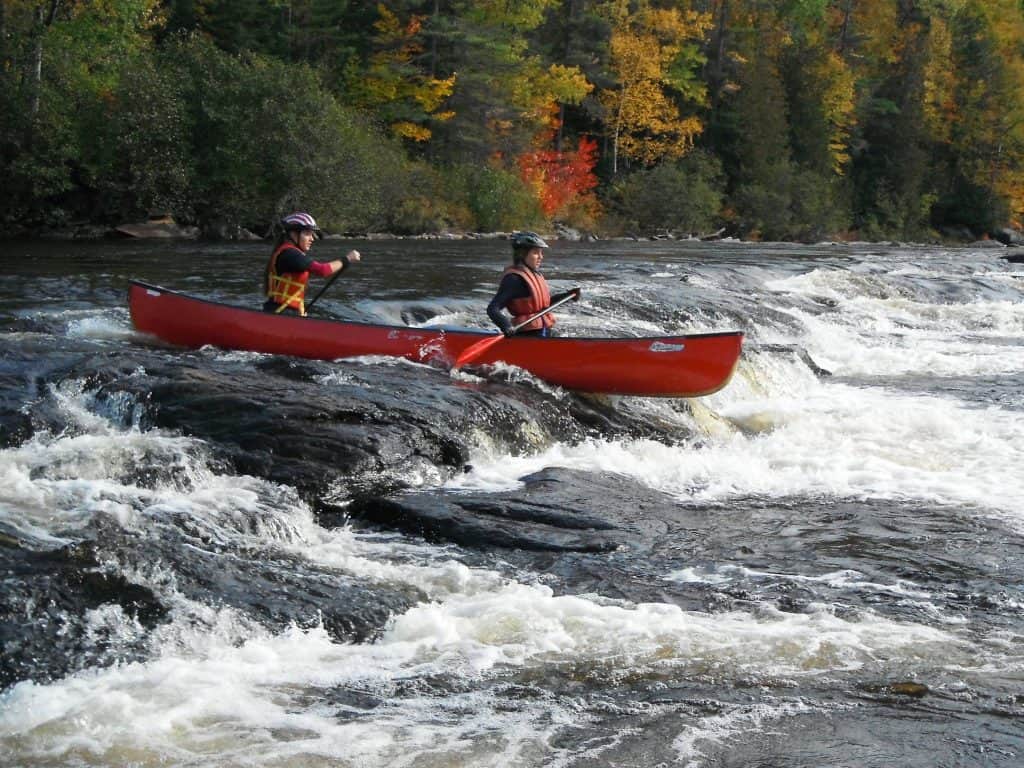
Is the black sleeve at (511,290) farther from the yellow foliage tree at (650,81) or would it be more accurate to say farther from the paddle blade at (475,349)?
the yellow foliage tree at (650,81)

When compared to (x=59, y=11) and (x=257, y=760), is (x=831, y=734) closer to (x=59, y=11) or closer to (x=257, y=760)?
(x=257, y=760)

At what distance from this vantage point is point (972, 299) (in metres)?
22.5

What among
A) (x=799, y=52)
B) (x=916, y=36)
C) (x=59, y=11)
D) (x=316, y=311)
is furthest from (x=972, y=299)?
(x=916, y=36)

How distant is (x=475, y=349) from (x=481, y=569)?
3823mm

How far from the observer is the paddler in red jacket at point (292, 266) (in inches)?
404

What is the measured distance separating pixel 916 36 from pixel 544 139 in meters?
23.0

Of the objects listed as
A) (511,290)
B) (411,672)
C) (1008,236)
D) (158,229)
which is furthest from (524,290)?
(1008,236)

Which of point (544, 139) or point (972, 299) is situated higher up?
point (544, 139)

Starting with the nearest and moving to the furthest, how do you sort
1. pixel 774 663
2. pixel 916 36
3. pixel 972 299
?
pixel 774 663, pixel 972 299, pixel 916 36

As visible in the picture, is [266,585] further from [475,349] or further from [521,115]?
[521,115]

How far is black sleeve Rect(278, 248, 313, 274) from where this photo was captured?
10.4 metres

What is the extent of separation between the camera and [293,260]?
10.5m

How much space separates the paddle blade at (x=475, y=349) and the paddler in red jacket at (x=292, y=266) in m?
1.31

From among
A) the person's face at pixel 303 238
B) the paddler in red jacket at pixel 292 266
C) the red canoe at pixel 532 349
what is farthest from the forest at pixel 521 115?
the red canoe at pixel 532 349
